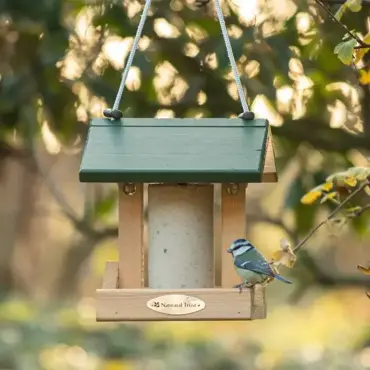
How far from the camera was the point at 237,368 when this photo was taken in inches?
263

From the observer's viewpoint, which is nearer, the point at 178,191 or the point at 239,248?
the point at 239,248

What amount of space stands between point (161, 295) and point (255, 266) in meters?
0.21

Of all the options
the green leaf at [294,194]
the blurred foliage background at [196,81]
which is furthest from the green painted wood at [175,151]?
the green leaf at [294,194]

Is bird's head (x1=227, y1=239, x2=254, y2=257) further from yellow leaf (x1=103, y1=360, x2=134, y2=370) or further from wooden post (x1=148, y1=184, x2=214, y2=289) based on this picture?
yellow leaf (x1=103, y1=360, x2=134, y2=370)

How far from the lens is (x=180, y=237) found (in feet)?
8.08

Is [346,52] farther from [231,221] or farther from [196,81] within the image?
[196,81]

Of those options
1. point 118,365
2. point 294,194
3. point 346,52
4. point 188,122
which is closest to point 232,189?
point 188,122

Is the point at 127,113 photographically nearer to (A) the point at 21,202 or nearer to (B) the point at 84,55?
(B) the point at 84,55

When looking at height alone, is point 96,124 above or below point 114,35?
below

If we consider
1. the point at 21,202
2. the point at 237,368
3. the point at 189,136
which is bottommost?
the point at 237,368

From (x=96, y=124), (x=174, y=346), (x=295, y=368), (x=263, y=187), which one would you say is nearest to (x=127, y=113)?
(x=96, y=124)

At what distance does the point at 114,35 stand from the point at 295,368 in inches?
132

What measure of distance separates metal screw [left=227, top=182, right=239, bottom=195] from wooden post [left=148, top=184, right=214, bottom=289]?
0.23ft

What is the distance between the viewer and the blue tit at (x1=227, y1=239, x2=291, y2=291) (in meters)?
2.30
